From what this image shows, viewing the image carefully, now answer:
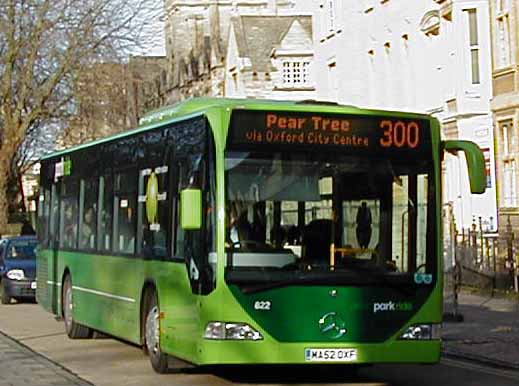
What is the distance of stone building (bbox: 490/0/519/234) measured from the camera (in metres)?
30.1

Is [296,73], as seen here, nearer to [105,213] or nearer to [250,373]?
[105,213]

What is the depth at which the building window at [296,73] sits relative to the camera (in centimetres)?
6376

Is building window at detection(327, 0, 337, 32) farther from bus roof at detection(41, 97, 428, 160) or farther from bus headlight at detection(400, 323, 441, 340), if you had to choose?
bus headlight at detection(400, 323, 441, 340)

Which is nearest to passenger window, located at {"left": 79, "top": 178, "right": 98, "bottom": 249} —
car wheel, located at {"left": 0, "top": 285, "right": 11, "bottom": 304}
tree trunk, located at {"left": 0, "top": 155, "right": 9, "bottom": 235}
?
car wheel, located at {"left": 0, "top": 285, "right": 11, "bottom": 304}

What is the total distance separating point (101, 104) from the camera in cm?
4922

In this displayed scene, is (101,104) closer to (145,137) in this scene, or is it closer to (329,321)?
(145,137)

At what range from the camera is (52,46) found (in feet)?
165

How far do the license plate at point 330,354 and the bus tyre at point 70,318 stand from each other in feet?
26.3

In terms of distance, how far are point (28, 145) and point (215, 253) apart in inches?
1661

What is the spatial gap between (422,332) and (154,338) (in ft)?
11.1

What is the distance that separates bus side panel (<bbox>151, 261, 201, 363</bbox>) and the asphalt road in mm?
606

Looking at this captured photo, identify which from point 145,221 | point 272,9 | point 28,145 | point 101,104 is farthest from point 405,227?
point 272,9

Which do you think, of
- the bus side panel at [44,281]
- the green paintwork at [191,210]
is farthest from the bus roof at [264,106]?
the bus side panel at [44,281]

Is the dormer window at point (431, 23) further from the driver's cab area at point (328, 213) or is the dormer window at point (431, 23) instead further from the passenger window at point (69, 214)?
the driver's cab area at point (328, 213)
